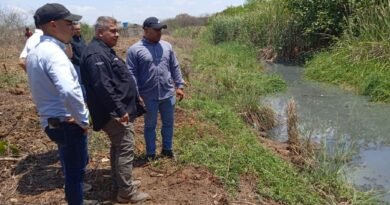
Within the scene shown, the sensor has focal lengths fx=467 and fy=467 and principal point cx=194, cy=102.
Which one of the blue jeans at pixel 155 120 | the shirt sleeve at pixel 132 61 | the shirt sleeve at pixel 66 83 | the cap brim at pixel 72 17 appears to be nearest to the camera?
the shirt sleeve at pixel 66 83

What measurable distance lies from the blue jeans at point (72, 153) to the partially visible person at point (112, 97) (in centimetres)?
45

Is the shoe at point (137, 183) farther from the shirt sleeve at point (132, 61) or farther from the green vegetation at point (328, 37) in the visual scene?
the green vegetation at point (328, 37)

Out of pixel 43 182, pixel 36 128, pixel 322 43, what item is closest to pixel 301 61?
pixel 322 43

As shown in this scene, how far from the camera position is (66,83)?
3174 millimetres

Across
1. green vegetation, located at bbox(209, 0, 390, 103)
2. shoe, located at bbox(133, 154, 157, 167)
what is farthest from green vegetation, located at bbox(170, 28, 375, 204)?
green vegetation, located at bbox(209, 0, 390, 103)

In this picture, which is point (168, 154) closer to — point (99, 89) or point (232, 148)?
point (232, 148)

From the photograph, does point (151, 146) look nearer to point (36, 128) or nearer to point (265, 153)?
point (265, 153)

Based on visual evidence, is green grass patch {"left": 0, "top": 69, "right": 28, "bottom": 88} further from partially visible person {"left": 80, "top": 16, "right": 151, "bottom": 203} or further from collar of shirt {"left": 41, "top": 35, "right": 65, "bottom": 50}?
collar of shirt {"left": 41, "top": 35, "right": 65, "bottom": 50}

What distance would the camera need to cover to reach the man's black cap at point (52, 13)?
3248 mm

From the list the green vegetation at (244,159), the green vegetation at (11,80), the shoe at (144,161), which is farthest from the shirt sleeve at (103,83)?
the green vegetation at (11,80)

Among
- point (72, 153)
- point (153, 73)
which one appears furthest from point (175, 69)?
point (72, 153)

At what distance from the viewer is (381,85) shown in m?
10.2

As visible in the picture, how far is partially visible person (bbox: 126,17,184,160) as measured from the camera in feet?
15.9

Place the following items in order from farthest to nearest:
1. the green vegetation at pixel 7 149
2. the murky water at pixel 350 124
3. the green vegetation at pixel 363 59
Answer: the green vegetation at pixel 363 59 → the murky water at pixel 350 124 → the green vegetation at pixel 7 149
